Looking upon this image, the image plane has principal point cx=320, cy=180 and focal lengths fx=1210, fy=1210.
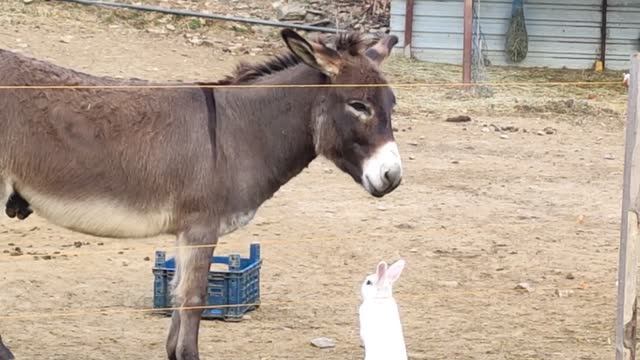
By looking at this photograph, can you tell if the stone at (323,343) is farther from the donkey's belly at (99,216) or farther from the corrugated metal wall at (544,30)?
the corrugated metal wall at (544,30)

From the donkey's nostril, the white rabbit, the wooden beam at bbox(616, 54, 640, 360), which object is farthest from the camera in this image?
the donkey's nostril

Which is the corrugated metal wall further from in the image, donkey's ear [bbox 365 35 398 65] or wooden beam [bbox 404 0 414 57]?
donkey's ear [bbox 365 35 398 65]

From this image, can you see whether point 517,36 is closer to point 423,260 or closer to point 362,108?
point 423,260

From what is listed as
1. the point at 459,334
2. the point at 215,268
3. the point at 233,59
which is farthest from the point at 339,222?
the point at 233,59

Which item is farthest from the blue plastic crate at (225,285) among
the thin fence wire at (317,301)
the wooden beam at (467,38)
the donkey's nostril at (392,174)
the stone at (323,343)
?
the wooden beam at (467,38)

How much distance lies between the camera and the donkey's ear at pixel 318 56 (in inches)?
219

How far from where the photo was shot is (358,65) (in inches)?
224

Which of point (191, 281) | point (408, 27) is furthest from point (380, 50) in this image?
point (408, 27)

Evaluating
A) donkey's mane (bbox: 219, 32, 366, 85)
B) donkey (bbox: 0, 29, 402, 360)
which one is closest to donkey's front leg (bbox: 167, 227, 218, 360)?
donkey (bbox: 0, 29, 402, 360)

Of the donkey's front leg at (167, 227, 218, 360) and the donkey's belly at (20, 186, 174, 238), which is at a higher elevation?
the donkey's belly at (20, 186, 174, 238)

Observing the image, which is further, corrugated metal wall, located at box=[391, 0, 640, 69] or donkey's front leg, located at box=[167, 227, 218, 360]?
corrugated metal wall, located at box=[391, 0, 640, 69]

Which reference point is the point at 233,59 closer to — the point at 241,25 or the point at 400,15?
the point at 241,25

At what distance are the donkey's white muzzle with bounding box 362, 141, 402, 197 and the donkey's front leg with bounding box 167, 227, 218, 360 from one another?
0.75m

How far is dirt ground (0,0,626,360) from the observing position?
6.58 m
